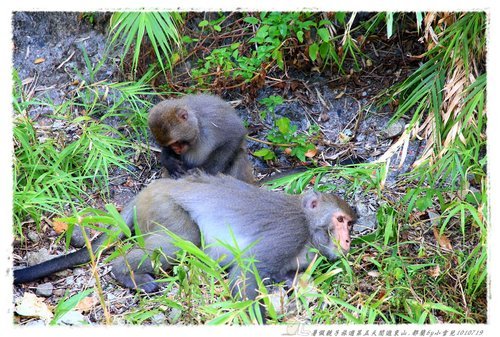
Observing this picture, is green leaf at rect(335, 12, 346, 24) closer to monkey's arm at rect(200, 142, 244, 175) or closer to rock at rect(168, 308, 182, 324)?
monkey's arm at rect(200, 142, 244, 175)

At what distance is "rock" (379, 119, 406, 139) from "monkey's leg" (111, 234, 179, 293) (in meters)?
2.40

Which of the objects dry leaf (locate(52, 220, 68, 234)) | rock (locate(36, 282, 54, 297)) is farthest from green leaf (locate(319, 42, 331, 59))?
rock (locate(36, 282, 54, 297))

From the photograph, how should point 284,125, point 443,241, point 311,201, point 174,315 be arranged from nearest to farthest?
1. point 174,315
2. point 311,201
3. point 443,241
4. point 284,125

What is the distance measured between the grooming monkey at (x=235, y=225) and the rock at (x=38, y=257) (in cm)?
30

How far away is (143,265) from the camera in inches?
215

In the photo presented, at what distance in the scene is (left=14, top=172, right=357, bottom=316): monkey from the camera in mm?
5270

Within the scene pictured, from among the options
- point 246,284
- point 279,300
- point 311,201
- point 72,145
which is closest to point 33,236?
point 72,145

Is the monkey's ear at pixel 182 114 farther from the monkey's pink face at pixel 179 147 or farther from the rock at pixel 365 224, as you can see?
the rock at pixel 365 224

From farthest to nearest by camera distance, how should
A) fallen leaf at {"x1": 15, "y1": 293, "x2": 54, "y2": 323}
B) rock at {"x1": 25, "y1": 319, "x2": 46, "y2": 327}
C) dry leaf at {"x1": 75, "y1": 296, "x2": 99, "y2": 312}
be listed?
dry leaf at {"x1": 75, "y1": 296, "x2": 99, "y2": 312}, fallen leaf at {"x1": 15, "y1": 293, "x2": 54, "y2": 323}, rock at {"x1": 25, "y1": 319, "x2": 46, "y2": 327}

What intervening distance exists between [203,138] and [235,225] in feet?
3.87


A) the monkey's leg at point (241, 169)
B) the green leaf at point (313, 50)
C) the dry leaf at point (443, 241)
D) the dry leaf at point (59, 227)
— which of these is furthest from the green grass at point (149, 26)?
the dry leaf at point (443, 241)

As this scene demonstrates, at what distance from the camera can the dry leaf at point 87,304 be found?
517cm

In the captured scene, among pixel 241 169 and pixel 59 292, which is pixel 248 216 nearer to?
pixel 241 169

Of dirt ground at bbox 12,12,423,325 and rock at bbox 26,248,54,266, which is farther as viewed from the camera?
dirt ground at bbox 12,12,423,325
